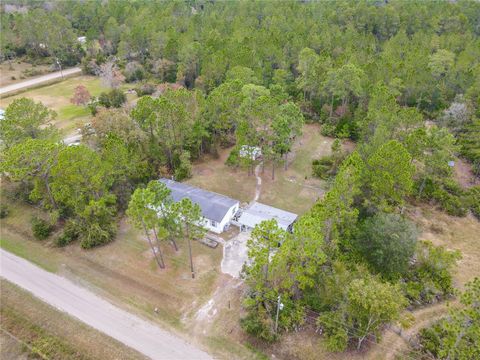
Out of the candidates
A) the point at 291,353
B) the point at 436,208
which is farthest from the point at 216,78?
the point at 291,353

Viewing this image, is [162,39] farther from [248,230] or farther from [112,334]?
[112,334]

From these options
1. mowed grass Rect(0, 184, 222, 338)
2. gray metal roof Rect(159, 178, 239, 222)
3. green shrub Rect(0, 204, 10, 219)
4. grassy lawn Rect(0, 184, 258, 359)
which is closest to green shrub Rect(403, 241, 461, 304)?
grassy lawn Rect(0, 184, 258, 359)

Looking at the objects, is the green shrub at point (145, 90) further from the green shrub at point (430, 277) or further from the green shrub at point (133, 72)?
the green shrub at point (430, 277)

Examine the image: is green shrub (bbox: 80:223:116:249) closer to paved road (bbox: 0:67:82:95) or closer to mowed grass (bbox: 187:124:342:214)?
mowed grass (bbox: 187:124:342:214)

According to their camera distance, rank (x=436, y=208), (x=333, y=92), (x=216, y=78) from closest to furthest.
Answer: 1. (x=436, y=208)
2. (x=333, y=92)
3. (x=216, y=78)

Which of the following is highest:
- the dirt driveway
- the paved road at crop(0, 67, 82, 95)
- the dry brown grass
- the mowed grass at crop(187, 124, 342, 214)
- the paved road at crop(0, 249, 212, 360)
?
the paved road at crop(0, 249, 212, 360)

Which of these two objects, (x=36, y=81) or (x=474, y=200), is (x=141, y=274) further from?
(x=36, y=81)
